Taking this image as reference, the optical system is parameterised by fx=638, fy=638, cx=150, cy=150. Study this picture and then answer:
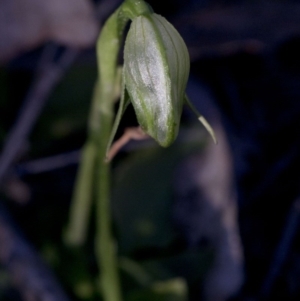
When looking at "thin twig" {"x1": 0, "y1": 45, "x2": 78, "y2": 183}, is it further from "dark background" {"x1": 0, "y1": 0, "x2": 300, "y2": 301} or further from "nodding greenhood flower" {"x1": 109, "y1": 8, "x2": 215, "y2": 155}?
"nodding greenhood flower" {"x1": 109, "y1": 8, "x2": 215, "y2": 155}

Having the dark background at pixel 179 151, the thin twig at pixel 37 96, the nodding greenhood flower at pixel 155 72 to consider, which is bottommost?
the dark background at pixel 179 151

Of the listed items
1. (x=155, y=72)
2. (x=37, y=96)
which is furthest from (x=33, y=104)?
(x=155, y=72)

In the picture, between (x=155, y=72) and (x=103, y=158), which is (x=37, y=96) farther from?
(x=155, y=72)

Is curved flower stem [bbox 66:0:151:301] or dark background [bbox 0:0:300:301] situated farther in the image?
dark background [bbox 0:0:300:301]

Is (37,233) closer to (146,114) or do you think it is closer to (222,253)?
(222,253)

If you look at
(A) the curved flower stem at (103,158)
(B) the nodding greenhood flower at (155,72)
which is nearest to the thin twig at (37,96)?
(A) the curved flower stem at (103,158)

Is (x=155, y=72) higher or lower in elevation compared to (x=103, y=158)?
higher

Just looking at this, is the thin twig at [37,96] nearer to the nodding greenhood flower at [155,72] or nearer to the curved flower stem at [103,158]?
A: the curved flower stem at [103,158]

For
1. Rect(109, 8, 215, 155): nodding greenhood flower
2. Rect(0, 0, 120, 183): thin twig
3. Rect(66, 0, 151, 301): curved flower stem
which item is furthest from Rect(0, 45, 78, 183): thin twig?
Rect(109, 8, 215, 155): nodding greenhood flower

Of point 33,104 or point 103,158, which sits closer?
point 103,158
